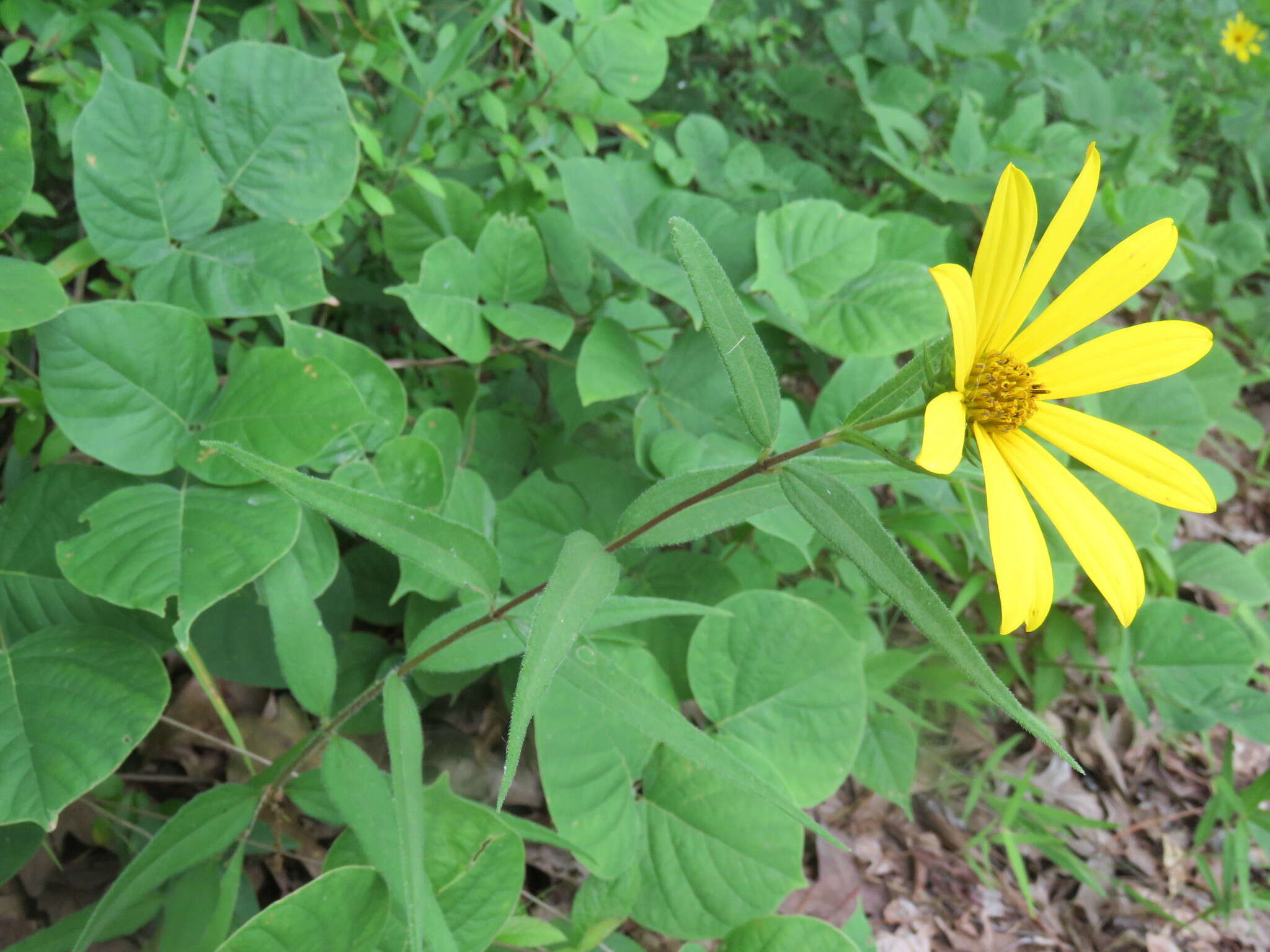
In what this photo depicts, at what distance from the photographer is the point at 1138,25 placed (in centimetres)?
331

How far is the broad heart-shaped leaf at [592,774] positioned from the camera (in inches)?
50.3

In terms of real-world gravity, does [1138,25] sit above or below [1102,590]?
above

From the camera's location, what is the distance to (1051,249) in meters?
0.72

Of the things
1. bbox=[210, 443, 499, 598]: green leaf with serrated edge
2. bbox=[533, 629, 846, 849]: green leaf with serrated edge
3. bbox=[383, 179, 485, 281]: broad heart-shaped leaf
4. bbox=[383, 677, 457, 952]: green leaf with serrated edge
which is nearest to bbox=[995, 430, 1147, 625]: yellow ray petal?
bbox=[533, 629, 846, 849]: green leaf with serrated edge

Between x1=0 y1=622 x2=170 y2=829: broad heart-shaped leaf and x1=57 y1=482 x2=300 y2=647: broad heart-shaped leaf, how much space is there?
0.12 metres

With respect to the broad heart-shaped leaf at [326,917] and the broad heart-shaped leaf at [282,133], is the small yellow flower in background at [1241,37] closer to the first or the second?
the broad heart-shaped leaf at [282,133]

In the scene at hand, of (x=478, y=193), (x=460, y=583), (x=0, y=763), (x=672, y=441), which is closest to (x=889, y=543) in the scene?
(x=460, y=583)

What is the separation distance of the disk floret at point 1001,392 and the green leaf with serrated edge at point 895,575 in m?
0.16

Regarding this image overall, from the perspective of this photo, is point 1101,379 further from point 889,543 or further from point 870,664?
point 870,664

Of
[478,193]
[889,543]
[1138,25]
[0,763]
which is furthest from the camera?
[1138,25]

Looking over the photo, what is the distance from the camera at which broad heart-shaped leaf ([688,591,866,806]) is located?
1442 millimetres

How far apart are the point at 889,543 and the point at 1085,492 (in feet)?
0.78

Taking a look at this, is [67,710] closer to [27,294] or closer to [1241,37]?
[27,294]

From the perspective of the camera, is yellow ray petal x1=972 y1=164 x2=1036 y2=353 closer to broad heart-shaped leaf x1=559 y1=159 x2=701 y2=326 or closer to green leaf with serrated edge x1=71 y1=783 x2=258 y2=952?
broad heart-shaped leaf x1=559 y1=159 x2=701 y2=326
